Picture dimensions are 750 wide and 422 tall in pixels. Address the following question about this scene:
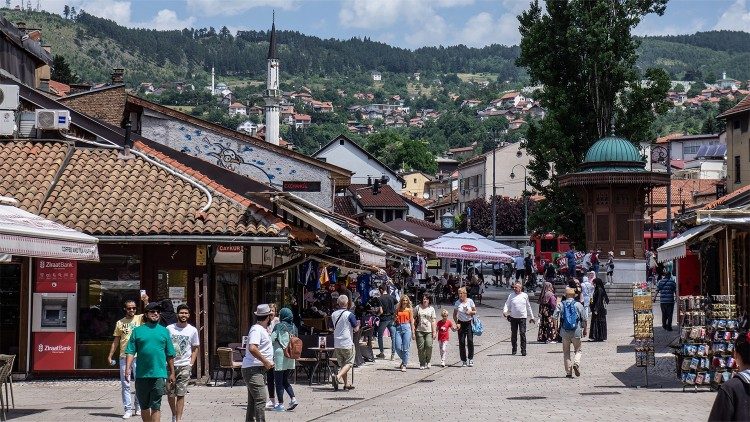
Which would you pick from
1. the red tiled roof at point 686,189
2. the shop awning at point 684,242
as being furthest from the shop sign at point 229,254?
the red tiled roof at point 686,189

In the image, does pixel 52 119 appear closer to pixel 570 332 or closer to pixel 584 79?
pixel 570 332

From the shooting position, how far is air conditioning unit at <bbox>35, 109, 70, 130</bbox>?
82.9 feet

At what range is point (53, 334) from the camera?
2294 centimetres

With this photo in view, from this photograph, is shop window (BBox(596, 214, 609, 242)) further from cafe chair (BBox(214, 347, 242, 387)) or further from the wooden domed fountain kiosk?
cafe chair (BBox(214, 347, 242, 387))

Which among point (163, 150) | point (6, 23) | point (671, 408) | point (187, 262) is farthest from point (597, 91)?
point (671, 408)

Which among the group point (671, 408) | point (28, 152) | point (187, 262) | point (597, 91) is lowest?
point (671, 408)

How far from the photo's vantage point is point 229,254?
23.5 m

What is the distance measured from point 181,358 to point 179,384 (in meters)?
0.53

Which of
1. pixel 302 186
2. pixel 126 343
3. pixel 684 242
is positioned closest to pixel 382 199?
pixel 302 186

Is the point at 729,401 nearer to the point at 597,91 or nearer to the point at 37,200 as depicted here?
the point at 37,200

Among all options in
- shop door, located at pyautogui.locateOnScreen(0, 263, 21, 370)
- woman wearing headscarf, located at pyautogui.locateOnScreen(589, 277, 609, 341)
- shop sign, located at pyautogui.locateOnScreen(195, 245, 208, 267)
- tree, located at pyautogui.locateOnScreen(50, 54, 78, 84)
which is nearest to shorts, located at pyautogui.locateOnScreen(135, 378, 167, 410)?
shop sign, located at pyautogui.locateOnScreen(195, 245, 208, 267)

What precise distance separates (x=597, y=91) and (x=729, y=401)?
150 ft

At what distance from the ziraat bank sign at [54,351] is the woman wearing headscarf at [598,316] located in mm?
13020

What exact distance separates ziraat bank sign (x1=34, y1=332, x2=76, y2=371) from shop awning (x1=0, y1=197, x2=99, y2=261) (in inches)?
187
